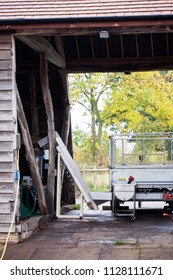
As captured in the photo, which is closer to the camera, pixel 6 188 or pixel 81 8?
pixel 6 188

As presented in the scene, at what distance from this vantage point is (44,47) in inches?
474

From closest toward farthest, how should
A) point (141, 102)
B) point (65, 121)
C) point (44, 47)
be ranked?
point (44, 47), point (65, 121), point (141, 102)

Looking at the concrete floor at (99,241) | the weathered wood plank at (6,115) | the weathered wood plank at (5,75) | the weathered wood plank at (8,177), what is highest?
the weathered wood plank at (5,75)

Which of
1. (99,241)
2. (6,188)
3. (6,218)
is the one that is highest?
(6,188)

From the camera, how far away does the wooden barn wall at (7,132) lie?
9.77 meters

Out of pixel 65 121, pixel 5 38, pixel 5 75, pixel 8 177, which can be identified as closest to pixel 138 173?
pixel 65 121

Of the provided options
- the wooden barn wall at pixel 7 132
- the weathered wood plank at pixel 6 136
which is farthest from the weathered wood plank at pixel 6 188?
the weathered wood plank at pixel 6 136

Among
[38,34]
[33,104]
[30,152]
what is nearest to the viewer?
[38,34]

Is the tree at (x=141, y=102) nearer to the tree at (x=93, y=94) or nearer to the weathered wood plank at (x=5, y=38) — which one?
the tree at (x=93, y=94)

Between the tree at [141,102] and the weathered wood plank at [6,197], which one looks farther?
the tree at [141,102]

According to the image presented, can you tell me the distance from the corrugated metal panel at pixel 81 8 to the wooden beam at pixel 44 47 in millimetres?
589

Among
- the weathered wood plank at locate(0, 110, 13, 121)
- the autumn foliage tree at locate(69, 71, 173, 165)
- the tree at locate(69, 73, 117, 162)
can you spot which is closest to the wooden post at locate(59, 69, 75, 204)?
the weathered wood plank at locate(0, 110, 13, 121)

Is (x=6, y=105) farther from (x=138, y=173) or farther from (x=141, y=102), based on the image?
(x=141, y=102)

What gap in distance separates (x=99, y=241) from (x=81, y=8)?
442cm
